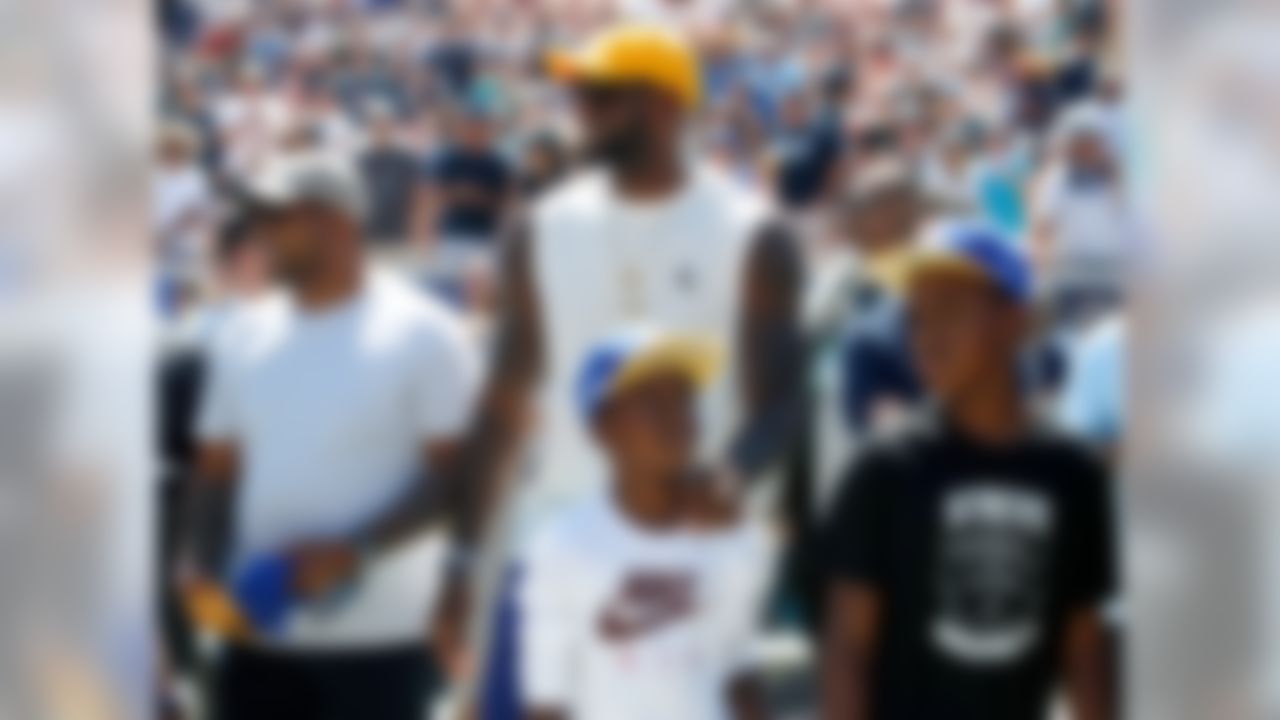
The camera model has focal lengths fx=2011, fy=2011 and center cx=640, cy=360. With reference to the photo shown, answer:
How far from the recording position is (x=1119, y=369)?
91.2 inches

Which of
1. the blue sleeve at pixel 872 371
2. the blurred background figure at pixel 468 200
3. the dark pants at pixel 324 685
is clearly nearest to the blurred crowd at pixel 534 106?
the blurred background figure at pixel 468 200

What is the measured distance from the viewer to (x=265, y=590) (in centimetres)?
225

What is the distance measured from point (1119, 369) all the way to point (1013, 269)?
7.0 inches

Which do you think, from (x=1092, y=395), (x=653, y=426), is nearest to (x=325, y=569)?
(x=653, y=426)

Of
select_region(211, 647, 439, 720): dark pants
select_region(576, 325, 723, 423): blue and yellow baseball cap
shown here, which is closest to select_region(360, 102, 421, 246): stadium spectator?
select_region(576, 325, 723, 423): blue and yellow baseball cap

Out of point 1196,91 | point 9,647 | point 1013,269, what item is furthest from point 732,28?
point 9,647

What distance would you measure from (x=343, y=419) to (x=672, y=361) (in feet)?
1.22

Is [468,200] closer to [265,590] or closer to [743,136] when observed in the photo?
[743,136]

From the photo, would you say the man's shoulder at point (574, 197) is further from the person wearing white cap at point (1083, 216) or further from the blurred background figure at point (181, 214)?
the person wearing white cap at point (1083, 216)

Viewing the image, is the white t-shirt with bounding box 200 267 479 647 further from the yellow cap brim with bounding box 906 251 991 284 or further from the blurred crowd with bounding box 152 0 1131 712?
the yellow cap brim with bounding box 906 251 991 284

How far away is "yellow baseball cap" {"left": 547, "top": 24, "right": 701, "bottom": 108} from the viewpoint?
2209 mm

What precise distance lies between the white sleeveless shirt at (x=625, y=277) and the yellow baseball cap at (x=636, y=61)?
101 mm

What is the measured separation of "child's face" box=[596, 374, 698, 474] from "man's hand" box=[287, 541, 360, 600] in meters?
0.31

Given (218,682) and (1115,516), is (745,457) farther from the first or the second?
(218,682)
